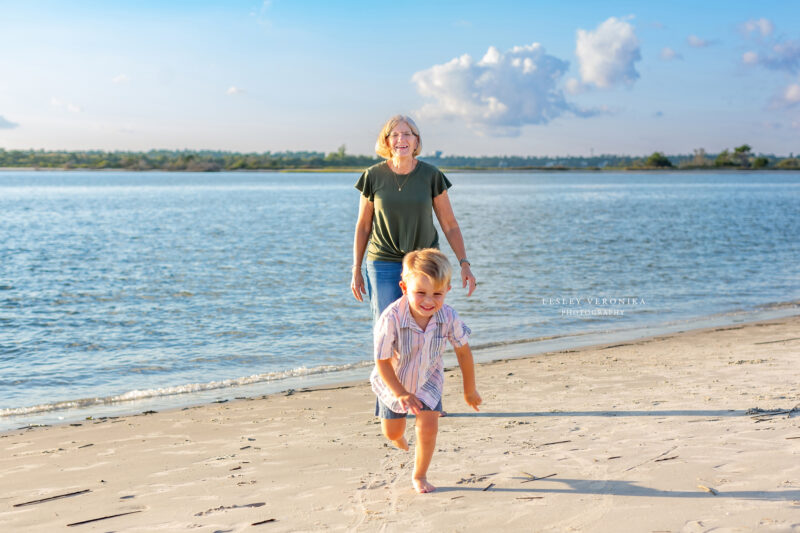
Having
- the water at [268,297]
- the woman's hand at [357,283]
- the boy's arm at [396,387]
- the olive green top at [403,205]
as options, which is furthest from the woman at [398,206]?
the water at [268,297]

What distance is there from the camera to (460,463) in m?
4.52

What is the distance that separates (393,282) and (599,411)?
2.24 metres

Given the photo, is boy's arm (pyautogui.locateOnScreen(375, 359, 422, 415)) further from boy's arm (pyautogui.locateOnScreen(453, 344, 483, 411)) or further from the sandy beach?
the sandy beach

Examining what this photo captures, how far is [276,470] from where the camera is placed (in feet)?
15.0

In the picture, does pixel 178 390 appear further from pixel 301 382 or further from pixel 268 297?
pixel 268 297

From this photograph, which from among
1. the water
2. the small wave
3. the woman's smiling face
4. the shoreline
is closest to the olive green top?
the woman's smiling face

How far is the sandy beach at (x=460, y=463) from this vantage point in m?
3.69

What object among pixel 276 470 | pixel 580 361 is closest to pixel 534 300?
pixel 580 361

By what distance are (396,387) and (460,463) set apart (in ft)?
3.79

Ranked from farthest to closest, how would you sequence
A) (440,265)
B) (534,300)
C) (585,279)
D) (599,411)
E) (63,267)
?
(63,267), (585,279), (534,300), (599,411), (440,265)

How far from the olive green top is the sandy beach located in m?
1.42

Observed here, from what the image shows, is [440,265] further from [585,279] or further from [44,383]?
[585,279]

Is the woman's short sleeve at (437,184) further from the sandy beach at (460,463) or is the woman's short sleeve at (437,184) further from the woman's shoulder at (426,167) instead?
the sandy beach at (460,463)

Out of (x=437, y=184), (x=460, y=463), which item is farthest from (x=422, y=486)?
(x=437, y=184)
